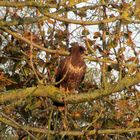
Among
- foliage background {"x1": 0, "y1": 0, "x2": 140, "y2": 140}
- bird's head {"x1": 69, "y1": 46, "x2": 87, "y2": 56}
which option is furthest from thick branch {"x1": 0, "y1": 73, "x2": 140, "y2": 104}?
bird's head {"x1": 69, "y1": 46, "x2": 87, "y2": 56}

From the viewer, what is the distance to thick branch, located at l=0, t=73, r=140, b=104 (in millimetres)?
3893

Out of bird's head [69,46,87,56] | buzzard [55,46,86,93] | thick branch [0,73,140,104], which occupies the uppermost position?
bird's head [69,46,87,56]

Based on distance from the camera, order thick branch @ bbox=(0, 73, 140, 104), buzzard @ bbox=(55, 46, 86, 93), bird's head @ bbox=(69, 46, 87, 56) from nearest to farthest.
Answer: thick branch @ bbox=(0, 73, 140, 104), bird's head @ bbox=(69, 46, 87, 56), buzzard @ bbox=(55, 46, 86, 93)

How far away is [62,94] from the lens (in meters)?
4.15

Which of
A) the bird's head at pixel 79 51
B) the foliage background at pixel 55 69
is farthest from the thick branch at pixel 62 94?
the bird's head at pixel 79 51

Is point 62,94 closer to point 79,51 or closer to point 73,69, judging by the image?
point 79,51

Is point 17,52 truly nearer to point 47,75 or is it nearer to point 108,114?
point 47,75

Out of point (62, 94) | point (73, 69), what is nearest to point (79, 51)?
point (73, 69)

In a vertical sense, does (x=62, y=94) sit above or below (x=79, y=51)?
below

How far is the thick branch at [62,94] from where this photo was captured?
3.89 m

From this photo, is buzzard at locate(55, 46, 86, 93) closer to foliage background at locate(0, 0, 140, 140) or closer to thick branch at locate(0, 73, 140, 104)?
foliage background at locate(0, 0, 140, 140)

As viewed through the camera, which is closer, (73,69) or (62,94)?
(62,94)

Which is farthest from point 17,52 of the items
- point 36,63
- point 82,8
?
point 82,8

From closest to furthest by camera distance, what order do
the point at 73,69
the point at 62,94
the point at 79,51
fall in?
the point at 62,94
the point at 79,51
the point at 73,69
